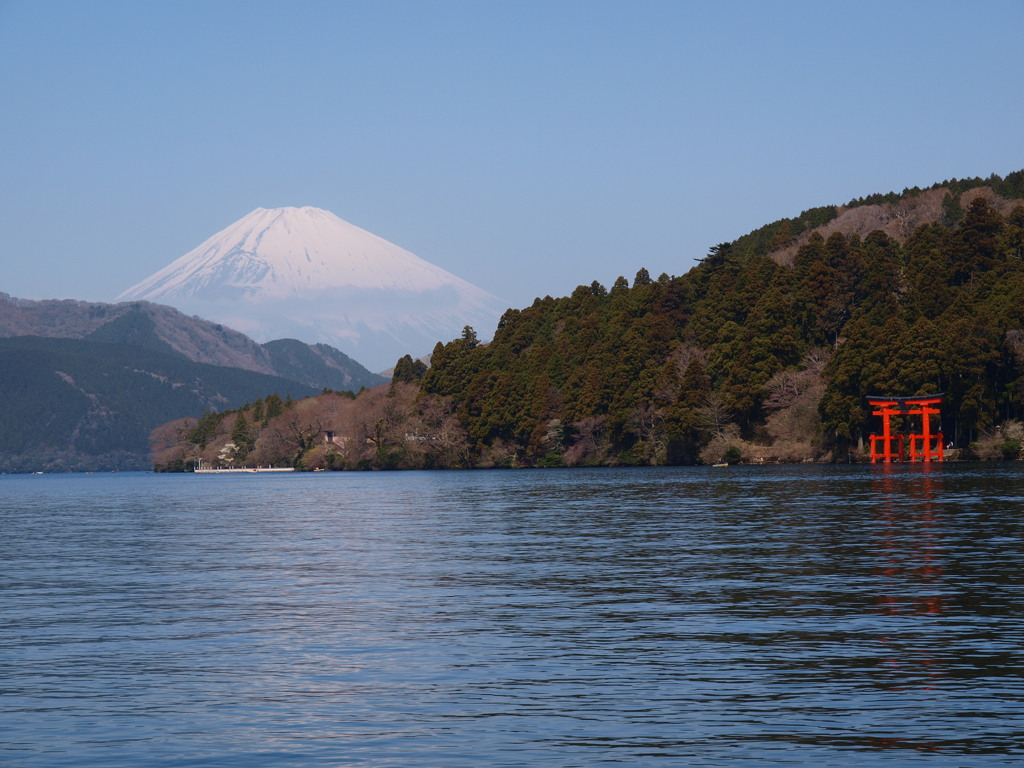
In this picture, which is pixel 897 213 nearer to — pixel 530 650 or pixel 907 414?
pixel 907 414

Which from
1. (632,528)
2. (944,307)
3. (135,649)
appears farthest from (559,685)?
(944,307)

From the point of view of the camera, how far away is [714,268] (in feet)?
454

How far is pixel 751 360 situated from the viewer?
113 meters

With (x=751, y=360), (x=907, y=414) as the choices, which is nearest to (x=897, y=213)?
(x=751, y=360)

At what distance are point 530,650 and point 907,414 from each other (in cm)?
8387

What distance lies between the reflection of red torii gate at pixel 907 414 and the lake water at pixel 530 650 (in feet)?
186

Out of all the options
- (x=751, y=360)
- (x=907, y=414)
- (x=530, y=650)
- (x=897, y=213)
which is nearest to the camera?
(x=530, y=650)

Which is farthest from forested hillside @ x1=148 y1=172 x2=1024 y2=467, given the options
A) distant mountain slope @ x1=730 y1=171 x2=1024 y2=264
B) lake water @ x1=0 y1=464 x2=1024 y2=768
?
lake water @ x1=0 y1=464 x2=1024 y2=768

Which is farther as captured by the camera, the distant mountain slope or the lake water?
the distant mountain slope

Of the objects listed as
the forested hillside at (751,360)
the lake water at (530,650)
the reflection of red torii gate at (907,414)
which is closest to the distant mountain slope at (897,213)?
the forested hillside at (751,360)

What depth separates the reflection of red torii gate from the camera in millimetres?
94750

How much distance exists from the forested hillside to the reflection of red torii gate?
1.90 m

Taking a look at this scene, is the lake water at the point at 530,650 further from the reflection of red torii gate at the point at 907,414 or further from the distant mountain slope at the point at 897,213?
the distant mountain slope at the point at 897,213

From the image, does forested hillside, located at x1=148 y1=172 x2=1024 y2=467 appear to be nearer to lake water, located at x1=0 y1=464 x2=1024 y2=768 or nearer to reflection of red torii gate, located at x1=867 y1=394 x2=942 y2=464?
reflection of red torii gate, located at x1=867 y1=394 x2=942 y2=464
